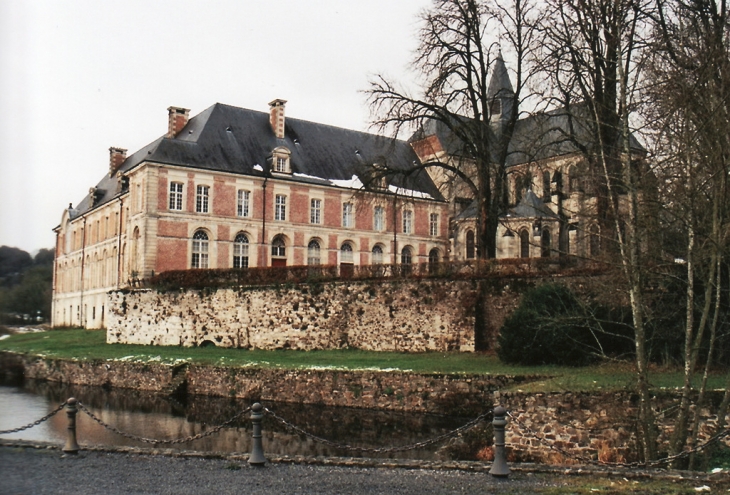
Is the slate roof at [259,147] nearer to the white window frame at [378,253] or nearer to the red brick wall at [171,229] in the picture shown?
the red brick wall at [171,229]

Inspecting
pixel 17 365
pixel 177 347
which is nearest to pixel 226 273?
pixel 177 347

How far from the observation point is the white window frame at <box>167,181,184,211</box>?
104ft

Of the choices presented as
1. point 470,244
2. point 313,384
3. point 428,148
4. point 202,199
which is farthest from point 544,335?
point 428,148

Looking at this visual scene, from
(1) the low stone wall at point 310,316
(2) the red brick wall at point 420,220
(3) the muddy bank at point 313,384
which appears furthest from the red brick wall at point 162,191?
(2) the red brick wall at point 420,220

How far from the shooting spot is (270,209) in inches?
1357

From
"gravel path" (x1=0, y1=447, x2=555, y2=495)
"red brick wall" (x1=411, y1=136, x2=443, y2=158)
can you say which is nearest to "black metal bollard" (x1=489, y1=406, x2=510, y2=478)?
"gravel path" (x1=0, y1=447, x2=555, y2=495)

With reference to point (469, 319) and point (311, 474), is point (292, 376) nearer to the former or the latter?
point (469, 319)

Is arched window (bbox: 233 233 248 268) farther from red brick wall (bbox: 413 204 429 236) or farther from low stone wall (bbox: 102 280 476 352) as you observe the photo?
red brick wall (bbox: 413 204 429 236)

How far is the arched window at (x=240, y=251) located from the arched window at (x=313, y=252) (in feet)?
11.2

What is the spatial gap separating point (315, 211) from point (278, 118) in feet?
17.4

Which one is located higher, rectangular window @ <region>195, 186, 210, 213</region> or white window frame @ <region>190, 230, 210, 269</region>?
rectangular window @ <region>195, 186, 210, 213</region>

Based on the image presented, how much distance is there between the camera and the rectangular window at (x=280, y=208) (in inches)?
1368

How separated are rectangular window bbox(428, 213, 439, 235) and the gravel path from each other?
104 ft

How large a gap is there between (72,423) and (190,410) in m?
7.85
